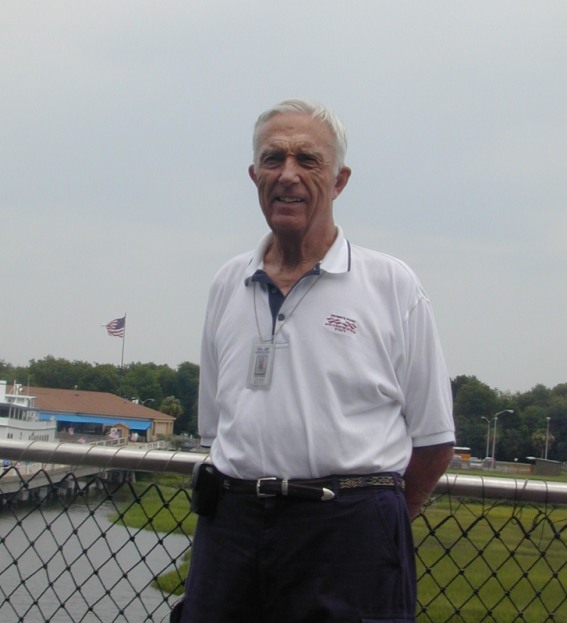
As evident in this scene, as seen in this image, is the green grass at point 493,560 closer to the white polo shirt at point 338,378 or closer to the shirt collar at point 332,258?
the white polo shirt at point 338,378

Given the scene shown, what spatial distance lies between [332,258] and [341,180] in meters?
0.25

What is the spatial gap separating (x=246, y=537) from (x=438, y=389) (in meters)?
0.63

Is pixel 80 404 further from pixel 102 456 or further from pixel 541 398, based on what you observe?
pixel 102 456

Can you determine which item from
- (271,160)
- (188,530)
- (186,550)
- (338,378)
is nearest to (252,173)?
(271,160)

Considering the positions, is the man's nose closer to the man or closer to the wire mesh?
the man

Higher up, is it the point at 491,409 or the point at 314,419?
the point at 314,419

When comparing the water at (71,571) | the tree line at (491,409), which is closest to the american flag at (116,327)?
the tree line at (491,409)

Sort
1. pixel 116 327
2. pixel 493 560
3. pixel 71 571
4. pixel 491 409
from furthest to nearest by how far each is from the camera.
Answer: pixel 116 327, pixel 491 409, pixel 71 571, pixel 493 560

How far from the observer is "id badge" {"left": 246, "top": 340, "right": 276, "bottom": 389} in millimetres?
2332

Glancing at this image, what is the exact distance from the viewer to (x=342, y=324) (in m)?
2.33

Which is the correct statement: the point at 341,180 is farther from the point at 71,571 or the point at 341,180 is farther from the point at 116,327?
the point at 116,327

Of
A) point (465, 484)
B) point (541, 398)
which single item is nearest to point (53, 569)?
point (465, 484)

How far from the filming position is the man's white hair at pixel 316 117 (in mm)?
2439

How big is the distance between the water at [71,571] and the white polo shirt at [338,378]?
109 cm
